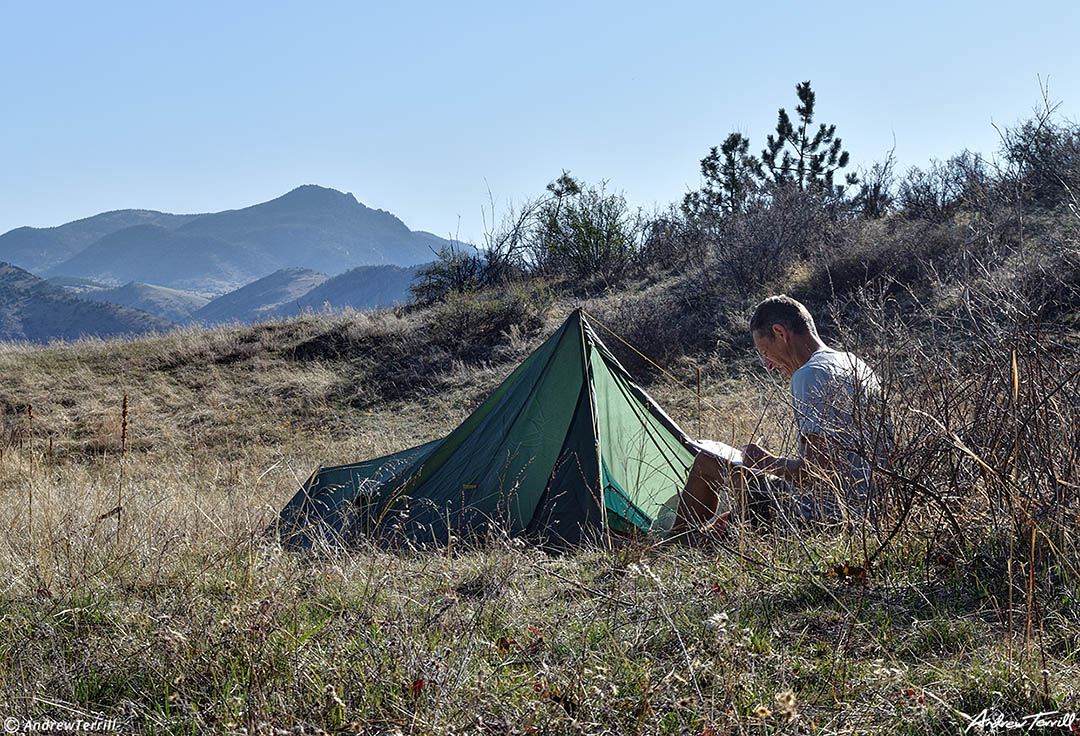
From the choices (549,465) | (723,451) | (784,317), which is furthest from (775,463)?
(549,465)

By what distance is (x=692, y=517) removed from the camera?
3.98 m

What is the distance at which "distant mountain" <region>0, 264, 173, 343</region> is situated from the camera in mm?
108250

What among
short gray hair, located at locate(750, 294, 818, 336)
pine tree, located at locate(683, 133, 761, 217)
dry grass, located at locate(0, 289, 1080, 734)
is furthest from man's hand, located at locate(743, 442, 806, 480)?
pine tree, located at locate(683, 133, 761, 217)

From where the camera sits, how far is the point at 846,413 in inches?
114

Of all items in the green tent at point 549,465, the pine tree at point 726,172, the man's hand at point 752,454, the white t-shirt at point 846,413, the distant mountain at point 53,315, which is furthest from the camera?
the distant mountain at point 53,315

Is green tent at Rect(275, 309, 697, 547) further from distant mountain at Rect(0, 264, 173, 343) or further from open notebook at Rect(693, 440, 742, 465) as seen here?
distant mountain at Rect(0, 264, 173, 343)

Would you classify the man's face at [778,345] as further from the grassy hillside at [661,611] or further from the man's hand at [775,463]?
the grassy hillside at [661,611]

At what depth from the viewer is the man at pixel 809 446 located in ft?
9.24

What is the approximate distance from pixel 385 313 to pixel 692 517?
1488 cm

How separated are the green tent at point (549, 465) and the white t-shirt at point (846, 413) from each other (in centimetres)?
117

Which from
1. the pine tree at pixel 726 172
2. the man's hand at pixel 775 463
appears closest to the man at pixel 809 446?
the man's hand at pixel 775 463

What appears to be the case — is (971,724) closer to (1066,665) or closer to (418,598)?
(1066,665)

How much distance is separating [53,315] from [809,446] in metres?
129

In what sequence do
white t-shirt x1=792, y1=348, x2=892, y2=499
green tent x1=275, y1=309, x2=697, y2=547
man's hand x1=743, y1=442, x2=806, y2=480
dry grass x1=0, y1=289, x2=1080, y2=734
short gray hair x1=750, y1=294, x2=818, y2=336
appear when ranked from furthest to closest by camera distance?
green tent x1=275, y1=309, x2=697, y2=547
short gray hair x1=750, y1=294, x2=818, y2=336
man's hand x1=743, y1=442, x2=806, y2=480
white t-shirt x1=792, y1=348, x2=892, y2=499
dry grass x1=0, y1=289, x2=1080, y2=734
